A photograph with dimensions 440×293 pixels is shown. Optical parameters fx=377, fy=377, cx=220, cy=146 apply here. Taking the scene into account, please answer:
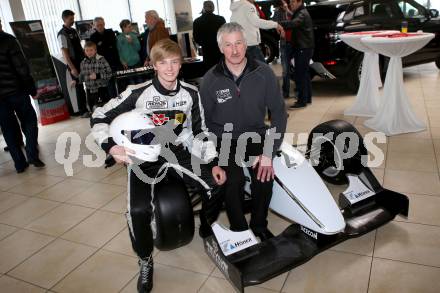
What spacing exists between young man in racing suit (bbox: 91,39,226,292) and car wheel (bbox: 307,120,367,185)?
1.07 meters

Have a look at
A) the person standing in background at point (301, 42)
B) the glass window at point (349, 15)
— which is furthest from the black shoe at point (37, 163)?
the glass window at point (349, 15)

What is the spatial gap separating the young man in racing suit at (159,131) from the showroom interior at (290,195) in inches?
4.0

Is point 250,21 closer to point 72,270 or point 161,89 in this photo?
point 161,89

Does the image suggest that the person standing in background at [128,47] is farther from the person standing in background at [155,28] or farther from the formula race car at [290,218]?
the formula race car at [290,218]

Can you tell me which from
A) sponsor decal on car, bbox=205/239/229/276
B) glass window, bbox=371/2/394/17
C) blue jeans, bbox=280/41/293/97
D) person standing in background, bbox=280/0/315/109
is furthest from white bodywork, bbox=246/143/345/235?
glass window, bbox=371/2/394/17

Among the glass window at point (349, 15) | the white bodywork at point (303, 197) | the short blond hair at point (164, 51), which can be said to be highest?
the glass window at point (349, 15)

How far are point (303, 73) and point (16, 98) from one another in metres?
3.95

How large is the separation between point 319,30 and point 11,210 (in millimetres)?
5178

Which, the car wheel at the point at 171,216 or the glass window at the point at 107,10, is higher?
the glass window at the point at 107,10

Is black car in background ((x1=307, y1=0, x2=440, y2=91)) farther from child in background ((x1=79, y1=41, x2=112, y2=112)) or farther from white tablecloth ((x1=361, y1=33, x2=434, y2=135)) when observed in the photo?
child in background ((x1=79, y1=41, x2=112, y2=112))

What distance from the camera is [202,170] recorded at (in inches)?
95.1

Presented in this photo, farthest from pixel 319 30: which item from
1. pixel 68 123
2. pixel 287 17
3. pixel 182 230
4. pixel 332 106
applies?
pixel 182 230

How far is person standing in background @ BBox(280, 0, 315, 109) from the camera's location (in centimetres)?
547

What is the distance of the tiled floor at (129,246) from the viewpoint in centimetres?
222
